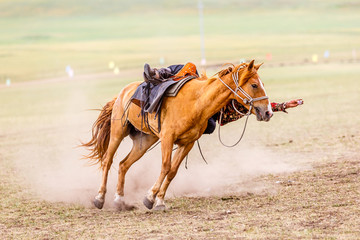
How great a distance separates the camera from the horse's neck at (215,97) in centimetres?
855

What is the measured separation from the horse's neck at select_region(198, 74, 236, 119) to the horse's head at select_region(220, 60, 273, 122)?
0.55 feet

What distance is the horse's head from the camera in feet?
27.0

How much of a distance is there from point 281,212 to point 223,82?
1.87 m

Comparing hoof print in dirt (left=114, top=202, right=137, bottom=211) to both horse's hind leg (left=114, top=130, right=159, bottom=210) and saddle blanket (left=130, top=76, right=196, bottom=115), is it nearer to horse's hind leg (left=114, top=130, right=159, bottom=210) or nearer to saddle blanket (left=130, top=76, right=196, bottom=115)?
horse's hind leg (left=114, top=130, right=159, bottom=210)

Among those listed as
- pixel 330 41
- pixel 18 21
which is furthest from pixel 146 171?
pixel 18 21

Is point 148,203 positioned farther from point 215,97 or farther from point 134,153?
point 215,97

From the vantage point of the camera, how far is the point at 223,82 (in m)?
8.56

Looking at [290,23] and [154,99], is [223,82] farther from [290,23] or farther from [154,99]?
[290,23]

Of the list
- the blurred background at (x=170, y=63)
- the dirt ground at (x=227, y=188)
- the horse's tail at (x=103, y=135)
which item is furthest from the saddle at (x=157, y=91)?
the blurred background at (x=170, y=63)

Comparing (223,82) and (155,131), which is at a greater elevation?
(223,82)

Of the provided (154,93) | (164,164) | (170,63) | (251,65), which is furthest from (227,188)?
(170,63)

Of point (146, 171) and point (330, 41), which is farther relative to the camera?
point (330, 41)

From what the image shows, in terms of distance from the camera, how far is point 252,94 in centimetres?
831

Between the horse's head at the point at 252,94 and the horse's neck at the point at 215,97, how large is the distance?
0.17m
